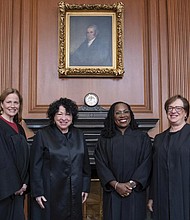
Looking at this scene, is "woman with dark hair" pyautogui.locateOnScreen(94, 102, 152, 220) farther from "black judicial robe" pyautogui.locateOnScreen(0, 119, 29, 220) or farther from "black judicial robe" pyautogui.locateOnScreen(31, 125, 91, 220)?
"black judicial robe" pyautogui.locateOnScreen(0, 119, 29, 220)

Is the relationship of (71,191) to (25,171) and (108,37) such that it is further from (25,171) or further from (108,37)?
(108,37)

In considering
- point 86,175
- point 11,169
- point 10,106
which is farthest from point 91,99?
point 11,169

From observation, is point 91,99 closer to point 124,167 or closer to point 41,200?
point 124,167

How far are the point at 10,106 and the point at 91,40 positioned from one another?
1.59 m

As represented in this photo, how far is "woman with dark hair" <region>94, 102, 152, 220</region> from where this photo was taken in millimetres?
2787

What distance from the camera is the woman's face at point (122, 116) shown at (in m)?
2.89

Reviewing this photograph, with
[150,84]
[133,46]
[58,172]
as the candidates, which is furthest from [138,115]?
[58,172]

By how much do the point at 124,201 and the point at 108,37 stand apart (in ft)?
6.32

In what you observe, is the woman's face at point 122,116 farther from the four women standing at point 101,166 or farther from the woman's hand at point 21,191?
the woman's hand at point 21,191

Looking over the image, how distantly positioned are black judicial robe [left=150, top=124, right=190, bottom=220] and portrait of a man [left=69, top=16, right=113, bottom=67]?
157 cm

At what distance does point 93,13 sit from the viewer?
13.4 feet

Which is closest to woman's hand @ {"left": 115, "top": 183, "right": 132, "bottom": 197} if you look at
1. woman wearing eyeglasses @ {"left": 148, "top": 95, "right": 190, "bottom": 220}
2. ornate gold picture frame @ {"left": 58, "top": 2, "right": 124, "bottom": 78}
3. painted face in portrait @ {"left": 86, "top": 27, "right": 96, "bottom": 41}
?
woman wearing eyeglasses @ {"left": 148, "top": 95, "right": 190, "bottom": 220}

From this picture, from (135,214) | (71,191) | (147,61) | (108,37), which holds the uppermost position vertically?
(108,37)

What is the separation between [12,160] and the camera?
2.63 meters
